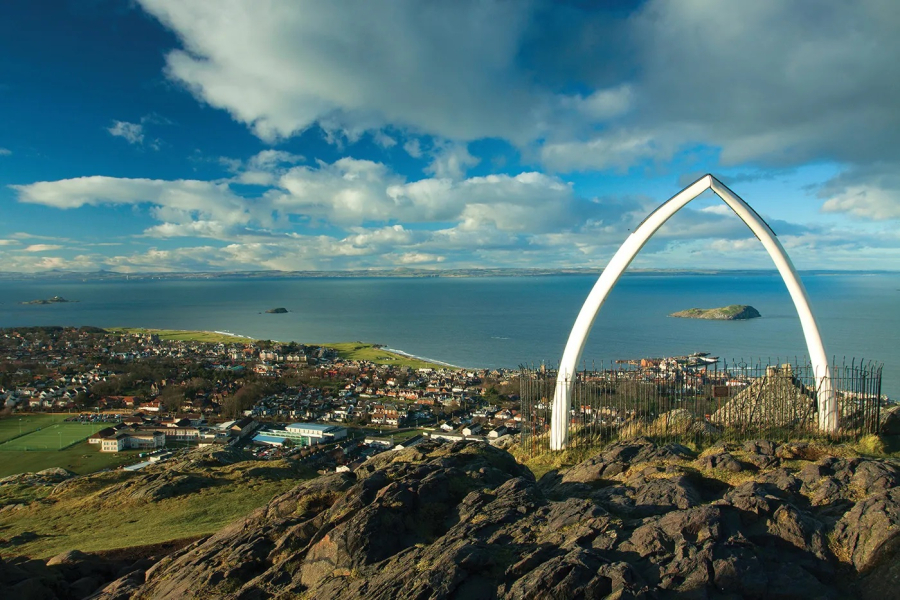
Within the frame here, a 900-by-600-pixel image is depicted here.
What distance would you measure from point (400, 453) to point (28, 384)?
52.2 m

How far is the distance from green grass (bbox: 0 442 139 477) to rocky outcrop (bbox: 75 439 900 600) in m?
20.8

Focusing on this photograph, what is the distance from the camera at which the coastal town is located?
3142cm

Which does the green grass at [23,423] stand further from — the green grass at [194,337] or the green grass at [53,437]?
the green grass at [194,337]

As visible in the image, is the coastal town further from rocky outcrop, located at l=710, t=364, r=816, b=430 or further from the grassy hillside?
rocky outcrop, located at l=710, t=364, r=816, b=430

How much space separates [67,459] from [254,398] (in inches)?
707

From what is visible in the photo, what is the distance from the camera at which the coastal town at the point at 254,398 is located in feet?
103

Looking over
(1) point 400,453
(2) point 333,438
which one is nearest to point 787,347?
(2) point 333,438

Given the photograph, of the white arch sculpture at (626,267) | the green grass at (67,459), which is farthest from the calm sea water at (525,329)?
the green grass at (67,459)

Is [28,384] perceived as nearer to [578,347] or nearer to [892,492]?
[578,347]

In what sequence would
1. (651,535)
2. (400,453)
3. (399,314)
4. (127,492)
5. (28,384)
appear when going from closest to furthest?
(651,535)
(400,453)
(127,492)
(28,384)
(399,314)

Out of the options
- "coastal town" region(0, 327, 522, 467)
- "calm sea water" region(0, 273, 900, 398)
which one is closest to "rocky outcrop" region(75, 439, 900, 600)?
"coastal town" region(0, 327, 522, 467)

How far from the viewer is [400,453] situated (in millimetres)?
13648

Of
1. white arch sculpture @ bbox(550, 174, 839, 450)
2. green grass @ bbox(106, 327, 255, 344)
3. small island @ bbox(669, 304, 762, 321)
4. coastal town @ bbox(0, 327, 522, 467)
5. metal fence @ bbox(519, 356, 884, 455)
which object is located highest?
white arch sculpture @ bbox(550, 174, 839, 450)

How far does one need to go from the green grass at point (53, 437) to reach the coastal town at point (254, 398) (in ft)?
2.67
